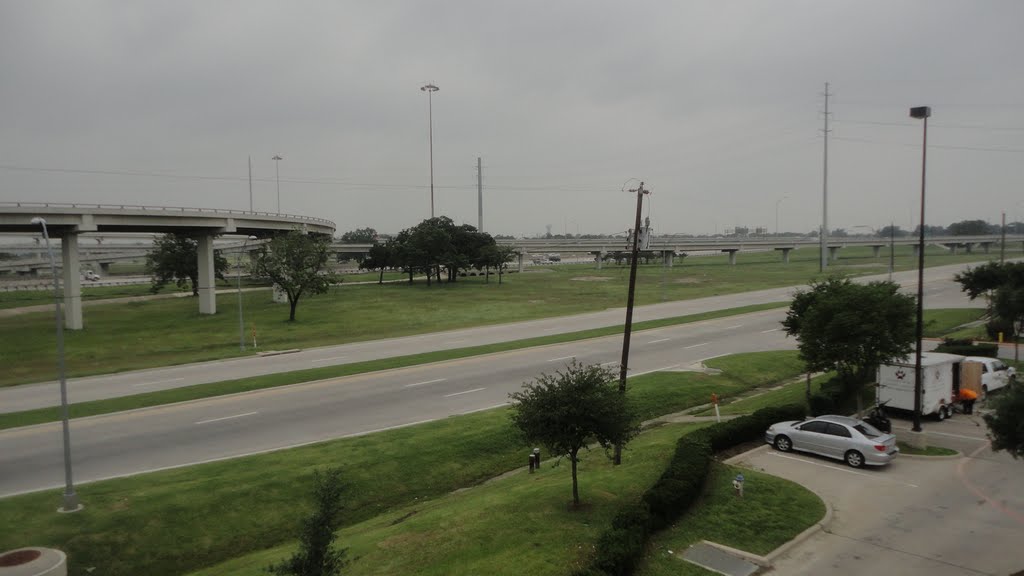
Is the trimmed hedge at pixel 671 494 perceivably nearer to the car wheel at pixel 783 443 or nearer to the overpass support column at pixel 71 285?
the car wheel at pixel 783 443

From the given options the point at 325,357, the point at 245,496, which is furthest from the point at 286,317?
the point at 245,496

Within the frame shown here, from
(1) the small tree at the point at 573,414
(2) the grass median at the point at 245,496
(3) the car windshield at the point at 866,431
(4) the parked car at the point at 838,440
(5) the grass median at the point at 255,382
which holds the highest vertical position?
(1) the small tree at the point at 573,414

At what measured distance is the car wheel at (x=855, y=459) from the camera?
18.0 m

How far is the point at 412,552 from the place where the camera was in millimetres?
12695

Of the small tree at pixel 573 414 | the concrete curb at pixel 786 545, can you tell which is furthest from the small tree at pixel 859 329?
the small tree at pixel 573 414

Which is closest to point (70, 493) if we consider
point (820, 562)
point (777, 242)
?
point (820, 562)

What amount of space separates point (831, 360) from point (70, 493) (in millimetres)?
23992

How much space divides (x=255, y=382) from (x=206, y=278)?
38.0 metres

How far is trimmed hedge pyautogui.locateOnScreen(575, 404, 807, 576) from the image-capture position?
37.1 ft

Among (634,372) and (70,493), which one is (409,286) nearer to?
(634,372)

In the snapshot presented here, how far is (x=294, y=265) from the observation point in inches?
2277

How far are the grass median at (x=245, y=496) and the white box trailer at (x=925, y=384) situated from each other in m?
11.7

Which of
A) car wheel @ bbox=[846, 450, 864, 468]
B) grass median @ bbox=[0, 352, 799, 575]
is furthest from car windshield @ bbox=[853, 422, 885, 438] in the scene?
grass median @ bbox=[0, 352, 799, 575]

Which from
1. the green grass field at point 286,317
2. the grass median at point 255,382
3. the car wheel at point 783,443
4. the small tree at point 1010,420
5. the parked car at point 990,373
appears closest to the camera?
the small tree at point 1010,420
